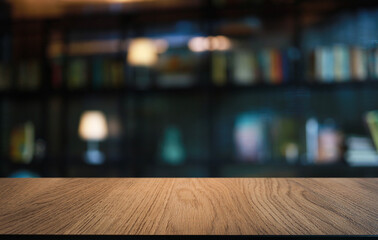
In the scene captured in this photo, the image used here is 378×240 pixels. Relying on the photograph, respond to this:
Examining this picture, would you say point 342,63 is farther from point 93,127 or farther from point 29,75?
point 29,75

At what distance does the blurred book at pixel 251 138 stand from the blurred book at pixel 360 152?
0.61 metres

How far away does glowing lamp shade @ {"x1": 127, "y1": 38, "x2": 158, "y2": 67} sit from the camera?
249 cm

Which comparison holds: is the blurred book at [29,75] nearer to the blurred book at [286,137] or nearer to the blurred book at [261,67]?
the blurred book at [261,67]

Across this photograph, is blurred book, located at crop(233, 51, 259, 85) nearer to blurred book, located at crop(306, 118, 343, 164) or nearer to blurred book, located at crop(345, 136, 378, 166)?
blurred book, located at crop(306, 118, 343, 164)

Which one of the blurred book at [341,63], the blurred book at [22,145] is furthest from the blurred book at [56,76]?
the blurred book at [341,63]

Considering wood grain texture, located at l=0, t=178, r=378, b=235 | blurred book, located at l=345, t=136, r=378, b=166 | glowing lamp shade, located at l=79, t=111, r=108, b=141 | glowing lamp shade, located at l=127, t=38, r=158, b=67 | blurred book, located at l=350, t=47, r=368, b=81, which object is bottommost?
blurred book, located at l=345, t=136, r=378, b=166

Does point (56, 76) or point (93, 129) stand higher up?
point (56, 76)

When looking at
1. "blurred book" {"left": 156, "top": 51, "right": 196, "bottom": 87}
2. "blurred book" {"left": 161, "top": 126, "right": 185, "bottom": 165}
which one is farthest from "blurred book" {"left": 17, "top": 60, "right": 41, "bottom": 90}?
"blurred book" {"left": 161, "top": 126, "right": 185, "bottom": 165}

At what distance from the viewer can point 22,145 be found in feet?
8.44

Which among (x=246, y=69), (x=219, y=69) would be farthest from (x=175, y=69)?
(x=246, y=69)

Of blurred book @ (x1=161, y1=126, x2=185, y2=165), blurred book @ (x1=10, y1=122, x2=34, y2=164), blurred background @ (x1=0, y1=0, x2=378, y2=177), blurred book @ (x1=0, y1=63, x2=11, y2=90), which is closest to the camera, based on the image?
blurred background @ (x1=0, y1=0, x2=378, y2=177)

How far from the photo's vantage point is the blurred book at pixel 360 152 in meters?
2.18

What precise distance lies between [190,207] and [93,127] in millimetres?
2299

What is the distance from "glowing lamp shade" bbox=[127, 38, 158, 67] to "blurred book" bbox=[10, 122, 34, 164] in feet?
3.60
